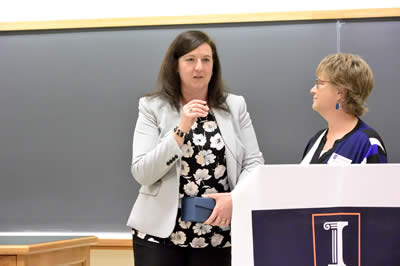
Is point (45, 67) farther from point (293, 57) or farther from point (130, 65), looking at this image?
point (293, 57)

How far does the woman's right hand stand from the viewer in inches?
71.7

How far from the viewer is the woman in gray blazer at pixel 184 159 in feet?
6.20

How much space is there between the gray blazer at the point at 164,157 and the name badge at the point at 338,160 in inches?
19.6

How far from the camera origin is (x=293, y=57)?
282 centimetres


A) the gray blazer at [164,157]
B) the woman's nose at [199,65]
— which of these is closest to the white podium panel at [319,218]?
the gray blazer at [164,157]

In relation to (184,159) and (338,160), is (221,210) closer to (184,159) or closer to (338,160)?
(184,159)

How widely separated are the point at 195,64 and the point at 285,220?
1087 mm

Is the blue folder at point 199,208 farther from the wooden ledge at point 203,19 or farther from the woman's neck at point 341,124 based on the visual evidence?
the wooden ledge at point 203,19

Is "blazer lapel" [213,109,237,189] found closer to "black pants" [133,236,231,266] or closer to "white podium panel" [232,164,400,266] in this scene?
"black pants" [133,236,231,266]

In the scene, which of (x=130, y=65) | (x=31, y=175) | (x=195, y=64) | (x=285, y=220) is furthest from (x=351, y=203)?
(x=31, y=175)

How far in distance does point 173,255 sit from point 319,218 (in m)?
0.99

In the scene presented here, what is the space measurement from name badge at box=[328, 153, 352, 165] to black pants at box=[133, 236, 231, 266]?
2.15 ft

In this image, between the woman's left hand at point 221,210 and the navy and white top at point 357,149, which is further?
the woman's left hand at point 221,210

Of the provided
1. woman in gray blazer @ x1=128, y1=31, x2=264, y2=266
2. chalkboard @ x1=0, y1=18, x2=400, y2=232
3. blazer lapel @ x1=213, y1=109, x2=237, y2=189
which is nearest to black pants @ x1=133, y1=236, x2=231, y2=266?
woman in gray blazer @ x1=128, y1=31, x2=264, y2=266
